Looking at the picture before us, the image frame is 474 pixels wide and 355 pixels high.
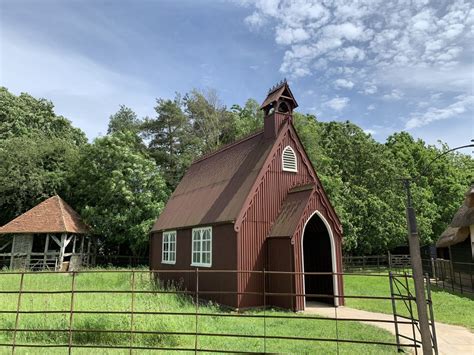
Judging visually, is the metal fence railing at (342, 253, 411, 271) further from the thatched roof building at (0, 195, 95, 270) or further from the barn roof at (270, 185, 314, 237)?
the thatched roof building at (0, 195, 95, 270)

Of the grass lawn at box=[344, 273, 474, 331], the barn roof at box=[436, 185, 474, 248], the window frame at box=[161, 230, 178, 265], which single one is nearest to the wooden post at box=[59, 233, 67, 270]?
the window frame at box=[161, 230, 178, 265]

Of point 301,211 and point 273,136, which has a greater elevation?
point 273,136

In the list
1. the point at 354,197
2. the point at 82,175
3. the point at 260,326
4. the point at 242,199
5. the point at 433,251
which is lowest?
the point at 260,326

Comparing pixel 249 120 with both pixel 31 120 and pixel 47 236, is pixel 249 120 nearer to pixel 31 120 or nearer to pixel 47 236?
pixel 47 236

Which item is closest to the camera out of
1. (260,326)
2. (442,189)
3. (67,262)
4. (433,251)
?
(260,326)

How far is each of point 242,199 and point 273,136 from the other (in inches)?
137

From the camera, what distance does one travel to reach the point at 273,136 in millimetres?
16109

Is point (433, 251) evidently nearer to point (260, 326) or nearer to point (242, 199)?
point (242, 199)

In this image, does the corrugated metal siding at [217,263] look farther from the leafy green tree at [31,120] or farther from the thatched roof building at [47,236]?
the leafy green tree at [31,120]

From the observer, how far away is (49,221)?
2742 centimetres

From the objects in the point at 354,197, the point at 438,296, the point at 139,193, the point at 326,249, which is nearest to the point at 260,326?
the point at 326,249

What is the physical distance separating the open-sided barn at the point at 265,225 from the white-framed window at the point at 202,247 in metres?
0.04

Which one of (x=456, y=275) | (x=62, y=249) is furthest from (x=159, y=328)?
(x=62, y=249)

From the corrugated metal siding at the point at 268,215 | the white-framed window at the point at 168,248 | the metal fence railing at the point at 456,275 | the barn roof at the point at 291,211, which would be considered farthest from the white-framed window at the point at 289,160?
the metal fence railing at the point at 456,275
